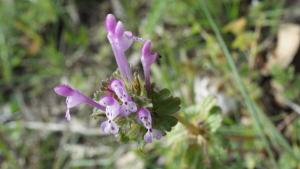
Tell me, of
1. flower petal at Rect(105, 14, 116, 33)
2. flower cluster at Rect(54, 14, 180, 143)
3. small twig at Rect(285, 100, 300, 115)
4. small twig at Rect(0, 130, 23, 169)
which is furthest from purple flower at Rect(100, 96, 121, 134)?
small twig at Rect(0, 130, 23, 169)

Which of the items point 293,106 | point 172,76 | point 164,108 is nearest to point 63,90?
point 164,108

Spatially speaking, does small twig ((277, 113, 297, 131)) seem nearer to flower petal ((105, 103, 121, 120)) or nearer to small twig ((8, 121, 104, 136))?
small twig ((8, 121, 104, 136))

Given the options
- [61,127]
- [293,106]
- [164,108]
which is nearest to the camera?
[164,108]

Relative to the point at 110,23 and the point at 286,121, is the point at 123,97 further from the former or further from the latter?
the point at 286,121

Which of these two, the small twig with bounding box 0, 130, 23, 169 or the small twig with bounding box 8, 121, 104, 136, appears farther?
the small twig with bounding box 8, 121, 104, 136

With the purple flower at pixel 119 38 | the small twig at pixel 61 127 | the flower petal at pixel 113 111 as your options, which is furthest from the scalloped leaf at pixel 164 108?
the small twig at pixel 61 127

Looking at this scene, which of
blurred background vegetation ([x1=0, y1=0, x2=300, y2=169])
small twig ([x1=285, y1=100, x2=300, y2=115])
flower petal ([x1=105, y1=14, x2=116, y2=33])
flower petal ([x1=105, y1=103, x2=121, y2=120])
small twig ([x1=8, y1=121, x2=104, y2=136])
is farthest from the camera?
small twig ([x1=8, y1=121, x2=104, y2=136])
